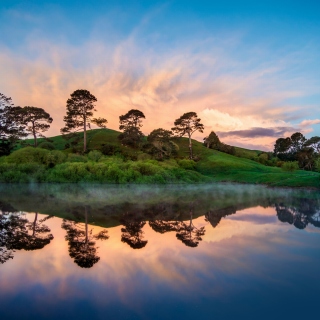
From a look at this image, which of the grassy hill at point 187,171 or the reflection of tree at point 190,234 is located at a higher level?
the grassy hill at point 187,171

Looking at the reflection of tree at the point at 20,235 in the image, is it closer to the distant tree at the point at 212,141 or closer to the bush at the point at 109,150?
the bush at the point at 109,150

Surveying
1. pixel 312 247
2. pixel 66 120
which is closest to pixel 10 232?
pixel 312 247

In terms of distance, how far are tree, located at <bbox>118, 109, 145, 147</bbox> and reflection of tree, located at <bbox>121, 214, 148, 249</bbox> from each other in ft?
181

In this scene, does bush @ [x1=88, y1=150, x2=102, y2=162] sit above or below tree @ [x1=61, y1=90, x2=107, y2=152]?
below

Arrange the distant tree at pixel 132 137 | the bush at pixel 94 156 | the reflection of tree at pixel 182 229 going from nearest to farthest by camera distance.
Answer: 1. the reflection of tree at pixel 182 229
2. the bush at pixel 94 156
3. the distant tree at pixel 132 137

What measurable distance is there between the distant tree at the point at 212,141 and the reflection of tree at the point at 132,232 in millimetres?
74608

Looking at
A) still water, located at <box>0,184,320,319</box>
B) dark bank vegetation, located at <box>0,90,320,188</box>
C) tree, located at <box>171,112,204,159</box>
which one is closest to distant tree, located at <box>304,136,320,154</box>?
dark bank vegetation, located at <box>0,90,320,188</box>

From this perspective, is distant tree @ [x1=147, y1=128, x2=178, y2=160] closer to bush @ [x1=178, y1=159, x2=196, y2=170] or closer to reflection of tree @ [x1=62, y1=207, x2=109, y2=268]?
bush @ [x1=178, y1=159, x2=196, y2=170]

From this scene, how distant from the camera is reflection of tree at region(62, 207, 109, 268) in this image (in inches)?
313

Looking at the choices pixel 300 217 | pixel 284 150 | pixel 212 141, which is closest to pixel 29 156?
pixel 300 217

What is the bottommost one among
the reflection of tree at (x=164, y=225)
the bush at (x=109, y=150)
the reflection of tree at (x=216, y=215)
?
the reflection of tree at (x=216, y=215)

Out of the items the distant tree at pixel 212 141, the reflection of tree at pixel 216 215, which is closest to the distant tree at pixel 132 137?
the distant tree at pixel 212 141

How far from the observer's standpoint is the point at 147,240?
10281 mm

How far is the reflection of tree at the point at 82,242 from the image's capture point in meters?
7.94
